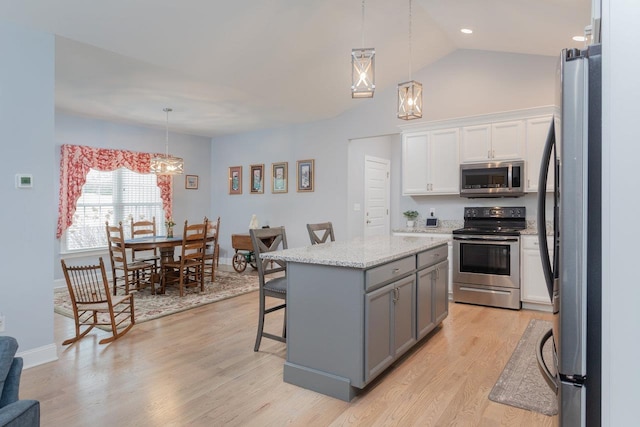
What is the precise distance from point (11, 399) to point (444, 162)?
16.2ft

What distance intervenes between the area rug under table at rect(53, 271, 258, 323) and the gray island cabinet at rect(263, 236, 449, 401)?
91.7 inches

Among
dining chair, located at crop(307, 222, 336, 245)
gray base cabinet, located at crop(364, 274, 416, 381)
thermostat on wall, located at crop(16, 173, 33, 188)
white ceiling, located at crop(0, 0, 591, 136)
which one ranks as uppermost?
white ceiling, located at crop(0, 0, 591, 136)

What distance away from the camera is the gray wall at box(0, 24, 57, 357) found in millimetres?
2883

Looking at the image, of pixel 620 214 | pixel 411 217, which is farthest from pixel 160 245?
pixel 620 214

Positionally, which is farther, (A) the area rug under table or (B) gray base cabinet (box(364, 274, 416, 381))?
(A) the area rug under table

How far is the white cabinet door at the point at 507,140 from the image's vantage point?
464 centimetres

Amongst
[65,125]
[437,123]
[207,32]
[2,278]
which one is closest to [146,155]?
[65,125]

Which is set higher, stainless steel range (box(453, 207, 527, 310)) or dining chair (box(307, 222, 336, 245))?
dining chair (box(307, 222, 336, 245))

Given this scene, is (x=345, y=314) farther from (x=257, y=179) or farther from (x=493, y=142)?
(x=257, y=179)

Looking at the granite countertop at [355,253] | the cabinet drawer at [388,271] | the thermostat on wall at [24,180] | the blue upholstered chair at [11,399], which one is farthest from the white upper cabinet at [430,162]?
the blue upholstered chair at [11,399]

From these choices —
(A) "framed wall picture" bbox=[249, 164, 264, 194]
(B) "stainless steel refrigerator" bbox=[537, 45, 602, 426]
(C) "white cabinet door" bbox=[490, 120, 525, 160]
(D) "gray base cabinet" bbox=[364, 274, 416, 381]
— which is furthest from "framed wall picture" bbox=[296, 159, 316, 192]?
(B) "stainless steel refrigerator" bbox=[537, 45, 602, 426]

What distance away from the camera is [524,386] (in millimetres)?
2633

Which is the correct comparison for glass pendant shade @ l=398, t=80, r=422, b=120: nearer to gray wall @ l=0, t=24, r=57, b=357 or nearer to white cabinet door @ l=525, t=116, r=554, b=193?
white cabinet door @ l=525, t=116, r=554, b=193

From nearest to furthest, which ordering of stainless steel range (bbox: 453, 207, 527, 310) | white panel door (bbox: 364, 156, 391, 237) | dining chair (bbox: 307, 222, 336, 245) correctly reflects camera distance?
dining chair (bbox: 307, 222, 336, 245)
stainless steel range (bbox: 453, 207, 527, 310)
white panel door (bbox: 364, 156, 391, 237)
